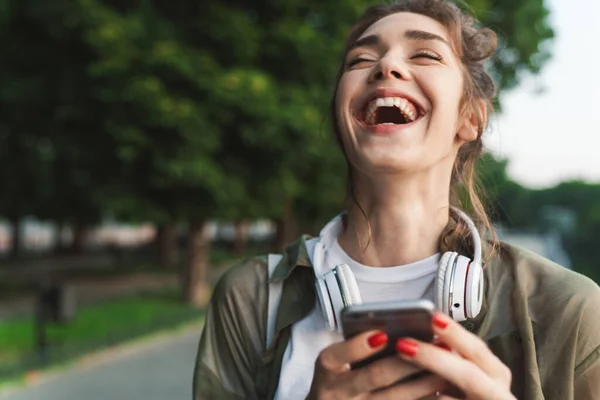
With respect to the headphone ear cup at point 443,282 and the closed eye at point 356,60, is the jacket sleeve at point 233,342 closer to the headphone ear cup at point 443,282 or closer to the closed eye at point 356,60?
the headphone ear cup at point 443,282

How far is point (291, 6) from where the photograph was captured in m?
10.2

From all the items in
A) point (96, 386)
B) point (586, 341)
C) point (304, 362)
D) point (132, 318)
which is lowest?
point (132, 318)

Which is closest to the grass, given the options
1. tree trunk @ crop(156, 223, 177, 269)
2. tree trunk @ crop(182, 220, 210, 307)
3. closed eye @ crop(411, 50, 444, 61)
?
tree trunk @ crop(182, 220, 210, 307)

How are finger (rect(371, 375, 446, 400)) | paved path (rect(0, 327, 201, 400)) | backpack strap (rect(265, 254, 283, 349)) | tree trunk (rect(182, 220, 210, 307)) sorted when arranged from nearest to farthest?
finger (rect(371, 375, 446, 400))
backpack strap (rect(265, 254, 283, 349))
paved path (rect(0, 327, 201, 400))
tree trunk (rect(182, 220, 210, 307))

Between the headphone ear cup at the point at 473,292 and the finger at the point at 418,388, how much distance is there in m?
0.21

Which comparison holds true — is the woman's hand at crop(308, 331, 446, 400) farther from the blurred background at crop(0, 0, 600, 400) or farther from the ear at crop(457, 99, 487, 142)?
the blurred background at crop(0, 0, 600, 400)

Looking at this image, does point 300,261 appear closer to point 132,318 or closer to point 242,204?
point 242,204

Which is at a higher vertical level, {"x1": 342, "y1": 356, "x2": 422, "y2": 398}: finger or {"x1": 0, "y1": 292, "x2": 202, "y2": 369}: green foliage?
{"x1": 342, "y1": 356, "x2": 422, "y2": 398}: finger

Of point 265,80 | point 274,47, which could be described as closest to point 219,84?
point 265,80

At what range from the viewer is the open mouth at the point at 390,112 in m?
1.40

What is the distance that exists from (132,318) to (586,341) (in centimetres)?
1063

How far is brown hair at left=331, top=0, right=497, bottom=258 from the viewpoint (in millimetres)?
1483

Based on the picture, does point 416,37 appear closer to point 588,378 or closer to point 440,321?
point 440,321

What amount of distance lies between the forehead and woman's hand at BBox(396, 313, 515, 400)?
0.75 m
